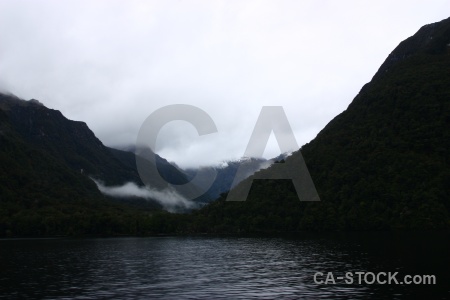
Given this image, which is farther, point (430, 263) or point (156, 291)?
point (430, 263)

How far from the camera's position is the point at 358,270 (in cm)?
7231

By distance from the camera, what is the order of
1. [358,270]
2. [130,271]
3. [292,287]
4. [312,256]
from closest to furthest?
[292,287], [358,270], [130,271], [312,256]

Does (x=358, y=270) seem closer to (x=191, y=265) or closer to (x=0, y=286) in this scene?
(x=191, y=265)

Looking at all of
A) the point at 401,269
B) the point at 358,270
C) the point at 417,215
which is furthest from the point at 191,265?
the point at 417,215

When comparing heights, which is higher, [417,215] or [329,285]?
[417,215]

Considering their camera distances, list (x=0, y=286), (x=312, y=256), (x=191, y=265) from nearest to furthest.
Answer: (x=0, y=286)
(x=191, y=265)
(x=312, y=256)

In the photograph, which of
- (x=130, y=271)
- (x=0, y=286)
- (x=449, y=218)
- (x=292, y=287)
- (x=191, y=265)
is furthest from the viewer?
(x=449, y=218)

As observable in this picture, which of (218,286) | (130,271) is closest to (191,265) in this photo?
(130,271)

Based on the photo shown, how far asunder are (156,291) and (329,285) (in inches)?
976

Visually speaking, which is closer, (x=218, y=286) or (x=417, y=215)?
(x=218, y=286)

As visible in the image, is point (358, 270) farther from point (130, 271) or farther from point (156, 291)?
point (130, 271)

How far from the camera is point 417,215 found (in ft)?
617

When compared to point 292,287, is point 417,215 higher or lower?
higher

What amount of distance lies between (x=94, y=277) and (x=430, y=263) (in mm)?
60415
